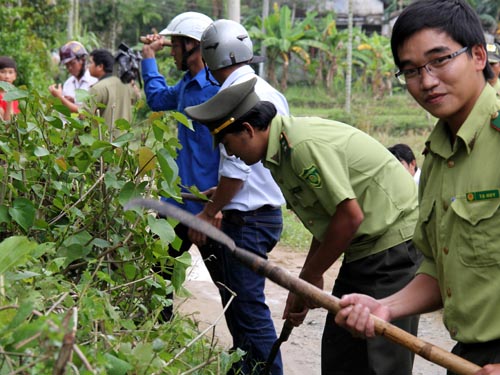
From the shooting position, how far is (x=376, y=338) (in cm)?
388

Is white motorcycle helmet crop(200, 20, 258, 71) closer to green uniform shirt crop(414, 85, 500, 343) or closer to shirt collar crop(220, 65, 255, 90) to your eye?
shirt collar crop(220, 65, 255, 90)

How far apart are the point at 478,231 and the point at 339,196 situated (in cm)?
101

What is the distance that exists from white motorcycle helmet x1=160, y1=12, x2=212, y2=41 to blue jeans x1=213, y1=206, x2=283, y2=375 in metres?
1.25

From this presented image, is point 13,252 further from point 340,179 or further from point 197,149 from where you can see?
point 197,149

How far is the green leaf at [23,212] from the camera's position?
3.43 meters

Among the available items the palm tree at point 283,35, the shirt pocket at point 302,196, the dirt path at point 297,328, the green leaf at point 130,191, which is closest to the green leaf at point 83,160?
the green leaf at point 130,191

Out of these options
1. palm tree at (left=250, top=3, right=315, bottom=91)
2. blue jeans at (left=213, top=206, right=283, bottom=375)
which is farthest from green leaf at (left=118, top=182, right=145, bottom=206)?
palm tree at (left=250, top=3, right=315, bottom=91)

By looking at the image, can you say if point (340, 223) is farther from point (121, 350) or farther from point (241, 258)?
point (121, 350)

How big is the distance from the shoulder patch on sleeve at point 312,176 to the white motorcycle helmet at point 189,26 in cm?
200

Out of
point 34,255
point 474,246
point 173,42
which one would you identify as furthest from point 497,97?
point 173,42

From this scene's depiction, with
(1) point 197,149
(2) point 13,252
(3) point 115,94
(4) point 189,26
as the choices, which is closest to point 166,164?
(2) point 13,252

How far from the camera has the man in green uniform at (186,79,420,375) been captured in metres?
3.61

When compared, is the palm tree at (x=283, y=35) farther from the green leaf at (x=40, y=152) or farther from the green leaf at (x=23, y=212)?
the green leaf at (x=23, y=212)

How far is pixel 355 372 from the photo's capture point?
402 centimetres
